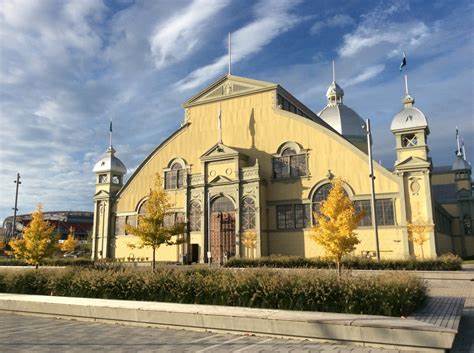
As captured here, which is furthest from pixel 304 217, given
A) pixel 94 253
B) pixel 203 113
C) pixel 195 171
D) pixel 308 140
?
pixel 94 253

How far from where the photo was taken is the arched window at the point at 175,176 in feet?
150

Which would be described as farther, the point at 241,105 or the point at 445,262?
the point at 241,105

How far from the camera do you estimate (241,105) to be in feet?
144

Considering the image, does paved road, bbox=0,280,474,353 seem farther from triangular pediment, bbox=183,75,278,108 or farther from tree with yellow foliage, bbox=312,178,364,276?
triangular pediment, bbox=183,75,278,108

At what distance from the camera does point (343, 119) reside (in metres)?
66.1

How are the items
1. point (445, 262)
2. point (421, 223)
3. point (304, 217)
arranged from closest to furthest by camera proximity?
point (445, 262), point (421, 223), point (304, 217)

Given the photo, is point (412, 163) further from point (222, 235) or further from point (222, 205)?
point (222, 235)

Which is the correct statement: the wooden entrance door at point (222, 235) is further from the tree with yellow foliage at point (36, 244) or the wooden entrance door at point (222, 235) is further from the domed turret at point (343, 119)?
the domed turret at point (343, 119)

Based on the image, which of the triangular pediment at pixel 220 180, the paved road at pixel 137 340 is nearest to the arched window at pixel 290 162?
the triangular pediment at pixel 220 180

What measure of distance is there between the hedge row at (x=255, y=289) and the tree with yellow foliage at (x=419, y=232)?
892 inches

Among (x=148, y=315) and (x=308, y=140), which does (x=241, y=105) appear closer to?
(x=308, y=140)

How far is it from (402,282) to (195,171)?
35.1 m

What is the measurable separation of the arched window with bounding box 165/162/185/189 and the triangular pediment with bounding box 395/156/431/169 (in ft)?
70.3

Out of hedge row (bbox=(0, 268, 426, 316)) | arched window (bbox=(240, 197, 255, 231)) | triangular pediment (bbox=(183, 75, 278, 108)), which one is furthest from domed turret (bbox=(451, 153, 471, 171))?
hedge row (bbox=(0, 268, 426, 316))
